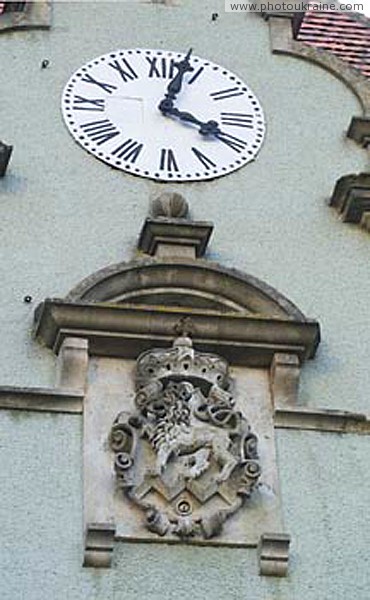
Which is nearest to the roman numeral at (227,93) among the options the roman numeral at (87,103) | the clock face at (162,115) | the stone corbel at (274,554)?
the clock face at (162,115)

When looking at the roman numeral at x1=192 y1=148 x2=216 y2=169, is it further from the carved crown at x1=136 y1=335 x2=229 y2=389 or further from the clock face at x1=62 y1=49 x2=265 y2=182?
the carved crown at x1=136 y1=335 x2=229 y2=389

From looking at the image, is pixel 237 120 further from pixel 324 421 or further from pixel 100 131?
pixel 324 421

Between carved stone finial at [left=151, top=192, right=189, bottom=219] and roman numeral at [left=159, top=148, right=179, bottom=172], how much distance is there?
48 centimetres

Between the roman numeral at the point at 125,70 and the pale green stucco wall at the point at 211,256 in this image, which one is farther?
the roman numeral at the point at 125,70

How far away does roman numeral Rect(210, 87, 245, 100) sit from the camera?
13961 millimetres

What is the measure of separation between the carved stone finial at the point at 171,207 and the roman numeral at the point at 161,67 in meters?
1.52

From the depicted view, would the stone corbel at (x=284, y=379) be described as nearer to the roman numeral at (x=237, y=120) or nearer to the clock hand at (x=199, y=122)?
the clock hand at (x=199, y=122)

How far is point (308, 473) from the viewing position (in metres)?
11.3

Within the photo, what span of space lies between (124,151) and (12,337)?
2.00m

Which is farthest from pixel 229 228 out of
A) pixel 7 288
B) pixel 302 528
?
pixel 302 528

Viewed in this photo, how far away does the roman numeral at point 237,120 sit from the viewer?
1375 centimetres

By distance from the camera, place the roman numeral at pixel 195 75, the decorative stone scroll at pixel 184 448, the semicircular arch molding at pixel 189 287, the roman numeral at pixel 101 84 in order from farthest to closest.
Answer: the roman numeral at pixel 195 75
the roman numeral at pixel 101 84
the semicircular arch molding at pixel 189 287
the decorative stone scroll at pixel 184 448

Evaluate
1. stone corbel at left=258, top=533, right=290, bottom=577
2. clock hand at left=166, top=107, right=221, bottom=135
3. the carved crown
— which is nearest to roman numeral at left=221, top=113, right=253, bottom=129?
clock hand at left=166, top=107, right=221, bottom=135

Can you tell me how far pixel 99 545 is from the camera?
34.9 feet
